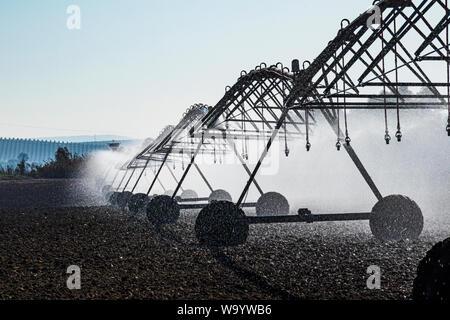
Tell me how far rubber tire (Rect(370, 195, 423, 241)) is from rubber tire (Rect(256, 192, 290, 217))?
5769 millimetres

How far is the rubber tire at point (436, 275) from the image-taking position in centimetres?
412

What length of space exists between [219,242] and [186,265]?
5.64ft

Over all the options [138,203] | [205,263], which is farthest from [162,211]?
[205,263]

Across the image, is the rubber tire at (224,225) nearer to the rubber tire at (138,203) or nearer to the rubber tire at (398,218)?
the rubber tire at (398,218)

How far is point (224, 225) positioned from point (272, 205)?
6.58 meters

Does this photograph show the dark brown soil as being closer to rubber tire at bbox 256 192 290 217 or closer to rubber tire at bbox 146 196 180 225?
rubber tire at bbox 146 196 180 225

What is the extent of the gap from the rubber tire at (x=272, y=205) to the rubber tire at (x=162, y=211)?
2865 millimetres

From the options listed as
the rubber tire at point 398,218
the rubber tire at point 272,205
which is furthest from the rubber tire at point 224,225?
the rubber tire at point 272,205

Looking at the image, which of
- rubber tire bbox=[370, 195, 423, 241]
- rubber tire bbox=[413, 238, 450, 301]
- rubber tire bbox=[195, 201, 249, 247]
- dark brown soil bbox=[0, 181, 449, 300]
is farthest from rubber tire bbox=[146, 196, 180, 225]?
rubber tire bbox=[413, 238, 450, 301]

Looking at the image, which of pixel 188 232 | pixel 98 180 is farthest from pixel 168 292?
pixel 98 180

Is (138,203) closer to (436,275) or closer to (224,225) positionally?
(224,225)
